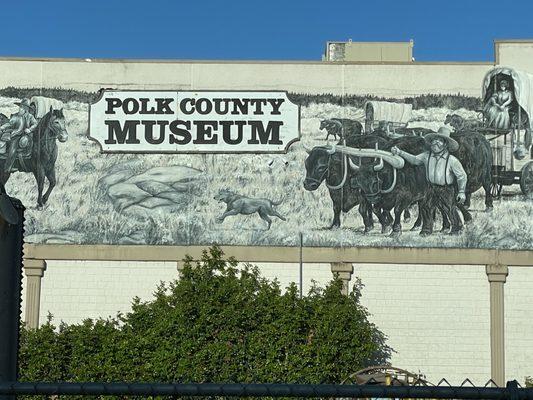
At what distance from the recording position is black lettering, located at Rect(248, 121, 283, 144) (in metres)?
31.3

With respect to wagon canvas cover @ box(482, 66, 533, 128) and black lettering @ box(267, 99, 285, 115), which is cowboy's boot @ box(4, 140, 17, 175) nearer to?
black lettering @ box(267, 99, 285, 115)

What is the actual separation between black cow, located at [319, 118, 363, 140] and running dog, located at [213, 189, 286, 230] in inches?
123

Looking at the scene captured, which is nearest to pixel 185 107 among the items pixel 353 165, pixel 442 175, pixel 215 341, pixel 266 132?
pixel 266 132

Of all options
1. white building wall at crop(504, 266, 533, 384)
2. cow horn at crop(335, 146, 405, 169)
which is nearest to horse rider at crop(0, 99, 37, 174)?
cow horn at crop(335, 146, 405, 169)

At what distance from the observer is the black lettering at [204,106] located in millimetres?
31438

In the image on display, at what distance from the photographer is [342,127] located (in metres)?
31.2

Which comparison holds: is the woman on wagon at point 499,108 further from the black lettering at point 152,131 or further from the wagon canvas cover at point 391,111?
the black lettering at point 152,131

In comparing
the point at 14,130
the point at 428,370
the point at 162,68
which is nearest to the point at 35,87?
the point at 14,130

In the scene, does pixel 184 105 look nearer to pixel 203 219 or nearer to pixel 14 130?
pixel 203 219

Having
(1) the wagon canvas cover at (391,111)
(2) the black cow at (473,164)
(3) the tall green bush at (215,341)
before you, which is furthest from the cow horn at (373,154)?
(3) the tall green bush at (215,341)

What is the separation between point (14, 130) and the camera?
31.6 m

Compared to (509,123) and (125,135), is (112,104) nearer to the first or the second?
(125,135)

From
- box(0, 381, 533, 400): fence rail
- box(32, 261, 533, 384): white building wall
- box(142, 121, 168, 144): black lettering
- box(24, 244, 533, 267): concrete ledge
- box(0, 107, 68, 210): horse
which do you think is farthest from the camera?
box(142, 121, 168, 144): black lettering

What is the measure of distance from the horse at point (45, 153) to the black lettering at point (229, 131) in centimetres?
559
